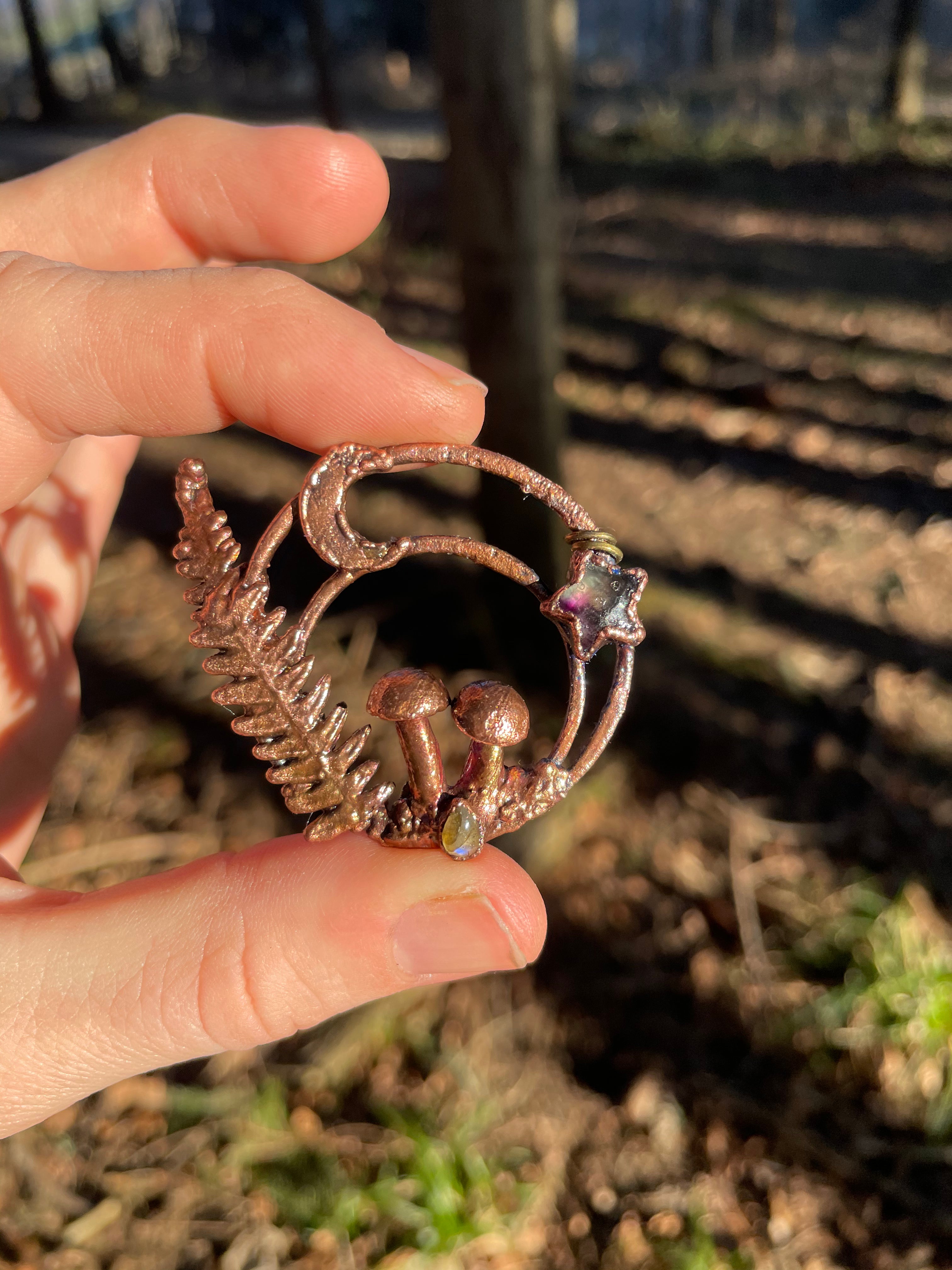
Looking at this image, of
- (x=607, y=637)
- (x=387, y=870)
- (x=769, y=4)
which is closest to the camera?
(x=387, y=870)

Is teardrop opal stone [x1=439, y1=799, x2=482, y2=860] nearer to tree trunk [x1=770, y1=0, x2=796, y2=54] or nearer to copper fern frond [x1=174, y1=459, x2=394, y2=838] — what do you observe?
copper fern frond [x1=174, y1=459, x2=394, y2=838]

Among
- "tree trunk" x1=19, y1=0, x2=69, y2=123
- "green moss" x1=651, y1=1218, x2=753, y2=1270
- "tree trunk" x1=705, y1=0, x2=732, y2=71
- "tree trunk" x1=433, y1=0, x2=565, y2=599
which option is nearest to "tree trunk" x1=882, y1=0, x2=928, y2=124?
"tree trunk" x1=705, y1=0, x2=732, y2=71

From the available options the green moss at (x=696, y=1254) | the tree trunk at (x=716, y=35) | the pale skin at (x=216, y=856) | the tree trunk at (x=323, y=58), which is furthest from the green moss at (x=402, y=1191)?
the tree trunk at (x=716, y=35)

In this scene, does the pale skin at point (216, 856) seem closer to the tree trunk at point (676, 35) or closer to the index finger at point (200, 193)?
the index finger at point (200, 193)

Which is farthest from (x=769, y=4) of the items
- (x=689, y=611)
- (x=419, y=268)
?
(x=689, y=611)

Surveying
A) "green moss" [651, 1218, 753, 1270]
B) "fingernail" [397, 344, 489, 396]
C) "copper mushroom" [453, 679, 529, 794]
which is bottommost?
"green moss" [651, 1218, 753, 1270]

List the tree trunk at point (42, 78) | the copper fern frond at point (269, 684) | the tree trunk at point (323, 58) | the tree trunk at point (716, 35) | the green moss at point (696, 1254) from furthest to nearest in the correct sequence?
the tree trunk at point (716, 35), the tree trunk at point (42, 78), the tree trunk at point (323, 58), the green moss at point (696, 1254), the copper fern frond at point (269, 684)

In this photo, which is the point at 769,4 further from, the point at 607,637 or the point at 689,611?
the point at 607,637
